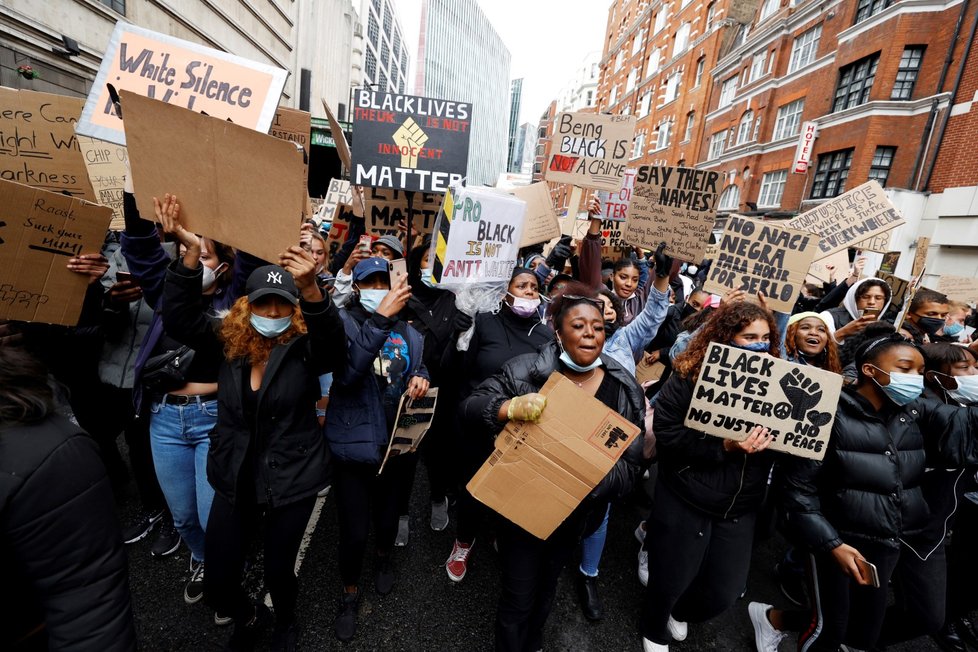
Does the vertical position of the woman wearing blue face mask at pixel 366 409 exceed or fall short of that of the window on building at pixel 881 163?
it falls short

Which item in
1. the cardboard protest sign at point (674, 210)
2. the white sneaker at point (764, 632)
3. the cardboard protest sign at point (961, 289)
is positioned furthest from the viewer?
the cardboard protest sign at point (961, 289)

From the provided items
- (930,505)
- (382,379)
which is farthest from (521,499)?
(930,505)

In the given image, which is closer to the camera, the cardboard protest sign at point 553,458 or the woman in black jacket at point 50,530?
the woman in black jacket at point 50,530

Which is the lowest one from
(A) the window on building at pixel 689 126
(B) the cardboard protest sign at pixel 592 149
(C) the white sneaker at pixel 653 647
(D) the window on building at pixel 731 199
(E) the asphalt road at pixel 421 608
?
(E) the asphalt road at pixel 421 608

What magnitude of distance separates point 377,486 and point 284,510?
2.34ft

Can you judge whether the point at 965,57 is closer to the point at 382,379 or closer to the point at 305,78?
the point at 382,379

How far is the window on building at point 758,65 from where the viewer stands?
88.3ft

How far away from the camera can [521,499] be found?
7.08 feet

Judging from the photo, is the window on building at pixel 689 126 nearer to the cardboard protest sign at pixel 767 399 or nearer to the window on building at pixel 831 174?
the window on building at pixel 831 174

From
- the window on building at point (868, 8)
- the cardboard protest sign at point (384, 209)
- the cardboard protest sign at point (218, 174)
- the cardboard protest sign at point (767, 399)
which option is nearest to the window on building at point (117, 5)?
A: the cardboard protest sign at point (384, 209)

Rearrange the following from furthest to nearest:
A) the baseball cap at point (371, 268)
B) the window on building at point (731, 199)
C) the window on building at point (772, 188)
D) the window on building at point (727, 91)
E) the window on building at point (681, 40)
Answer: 1. the window on building at point (681, 40)
2. the window on building at point (727, 91)
3. the window on building at point (731, 199)
4. the window on building at point (772, 188)
5. the baseball cap at point (371, 268)

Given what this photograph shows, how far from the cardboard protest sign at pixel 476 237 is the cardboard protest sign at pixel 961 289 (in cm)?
654

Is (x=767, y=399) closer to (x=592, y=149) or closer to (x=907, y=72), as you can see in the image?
(x=592, y=149)

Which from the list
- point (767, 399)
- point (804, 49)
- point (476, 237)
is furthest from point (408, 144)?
point (804, 49)
